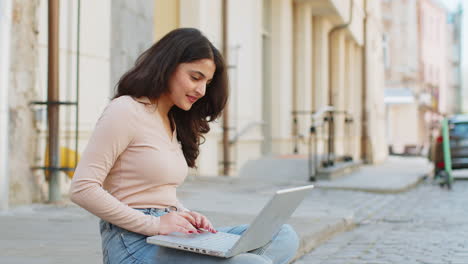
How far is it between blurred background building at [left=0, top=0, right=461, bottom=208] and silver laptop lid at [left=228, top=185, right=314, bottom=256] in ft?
13.1

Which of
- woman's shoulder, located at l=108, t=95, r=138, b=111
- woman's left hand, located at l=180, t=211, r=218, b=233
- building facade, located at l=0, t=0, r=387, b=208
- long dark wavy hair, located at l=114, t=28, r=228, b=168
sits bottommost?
woman's left hand, located at l=180, t=211, r=218, b=233

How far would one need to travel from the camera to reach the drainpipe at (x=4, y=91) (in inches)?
244

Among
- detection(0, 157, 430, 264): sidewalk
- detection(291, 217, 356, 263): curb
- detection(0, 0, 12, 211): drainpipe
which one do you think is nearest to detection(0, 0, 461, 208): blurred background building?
detection(0, 0, 12, 211): drainpipe

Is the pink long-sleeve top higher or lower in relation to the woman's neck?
lower

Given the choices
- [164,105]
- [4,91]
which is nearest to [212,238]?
[164,105]

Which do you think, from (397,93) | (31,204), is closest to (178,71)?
(31,204)

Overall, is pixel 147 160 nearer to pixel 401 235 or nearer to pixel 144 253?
pixel 144 253

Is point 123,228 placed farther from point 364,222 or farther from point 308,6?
point 308,6

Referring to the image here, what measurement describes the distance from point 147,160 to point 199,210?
4500mm

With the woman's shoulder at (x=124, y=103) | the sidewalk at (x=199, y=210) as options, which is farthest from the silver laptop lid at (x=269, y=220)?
the sidewalk at (x=199, y=210)

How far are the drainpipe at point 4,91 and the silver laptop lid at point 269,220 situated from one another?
3.93m

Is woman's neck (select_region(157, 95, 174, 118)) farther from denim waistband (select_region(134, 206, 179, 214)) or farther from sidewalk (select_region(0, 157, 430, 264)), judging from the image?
sidewalk (select_region(0, 157, 430, 264))

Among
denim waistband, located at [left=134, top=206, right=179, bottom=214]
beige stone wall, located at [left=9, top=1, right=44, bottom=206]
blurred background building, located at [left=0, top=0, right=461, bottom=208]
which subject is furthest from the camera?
blurred background building, located at [left=0, top=0, right=461, bottom=208]

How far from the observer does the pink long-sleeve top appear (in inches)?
103
